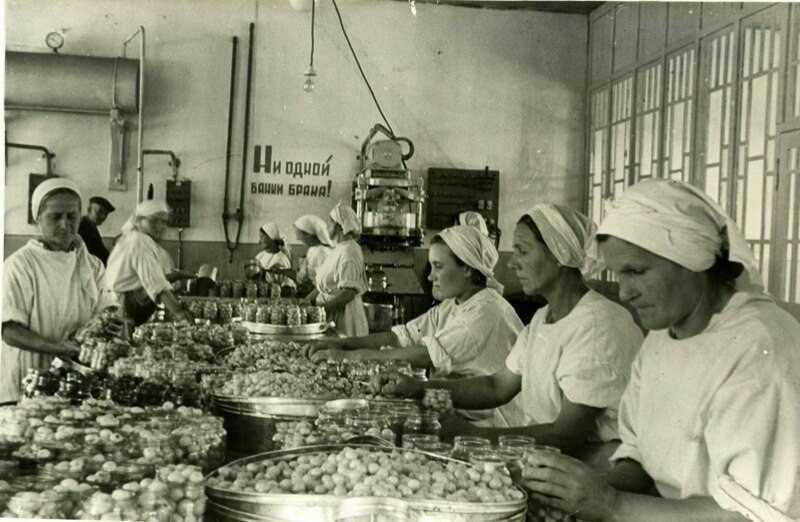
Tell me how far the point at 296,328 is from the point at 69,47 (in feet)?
4.95

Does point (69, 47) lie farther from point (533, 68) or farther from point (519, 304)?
point (519, 304)

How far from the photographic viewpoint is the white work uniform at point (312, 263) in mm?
4598

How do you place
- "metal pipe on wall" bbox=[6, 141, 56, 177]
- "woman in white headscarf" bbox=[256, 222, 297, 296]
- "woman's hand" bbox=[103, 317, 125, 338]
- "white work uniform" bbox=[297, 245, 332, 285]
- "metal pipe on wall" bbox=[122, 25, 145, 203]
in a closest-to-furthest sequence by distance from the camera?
"metal pipe on wall" bbox=[6, 141, 56, 177] → "woman's hand" bbox=[103, 317, 125, 338] → "metal pipe on wall" bbox=[122, 25, 145, 203] → "woman in white headscarf" bbox=[256, 222, 297, 296] → "white work uniform" bbox=[297, 245, 332, 285]

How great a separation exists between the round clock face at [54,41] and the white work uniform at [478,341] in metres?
1.60

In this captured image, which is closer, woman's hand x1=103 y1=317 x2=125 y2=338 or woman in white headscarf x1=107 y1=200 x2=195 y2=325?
woman's hand x1=103 y1=317 x2=125 y2=338

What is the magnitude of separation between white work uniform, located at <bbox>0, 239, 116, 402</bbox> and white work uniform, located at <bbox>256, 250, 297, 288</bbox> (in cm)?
140

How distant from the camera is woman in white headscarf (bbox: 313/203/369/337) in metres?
4.31

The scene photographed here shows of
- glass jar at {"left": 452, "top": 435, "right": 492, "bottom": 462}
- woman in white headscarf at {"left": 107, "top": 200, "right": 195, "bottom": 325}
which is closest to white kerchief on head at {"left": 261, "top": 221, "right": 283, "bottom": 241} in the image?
woman in white headscarf at {"left": 107, "top": 200, "right": 195, "bottom": 325}

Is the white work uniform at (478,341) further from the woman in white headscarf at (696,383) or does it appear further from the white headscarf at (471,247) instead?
the woman in white headscarf at (696,383)

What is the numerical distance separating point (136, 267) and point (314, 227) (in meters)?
1.08

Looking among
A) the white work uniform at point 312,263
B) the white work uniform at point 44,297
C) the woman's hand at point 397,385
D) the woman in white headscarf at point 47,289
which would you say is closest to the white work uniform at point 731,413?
the woman's hand at point 397,385

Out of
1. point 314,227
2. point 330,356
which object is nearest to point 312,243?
point 314,227

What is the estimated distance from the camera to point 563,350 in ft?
6.31

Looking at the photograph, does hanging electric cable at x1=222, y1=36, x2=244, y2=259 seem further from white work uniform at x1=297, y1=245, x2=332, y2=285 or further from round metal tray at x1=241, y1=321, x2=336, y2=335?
round metal tray at x1=241, y1=321, x2=336, y2=335
